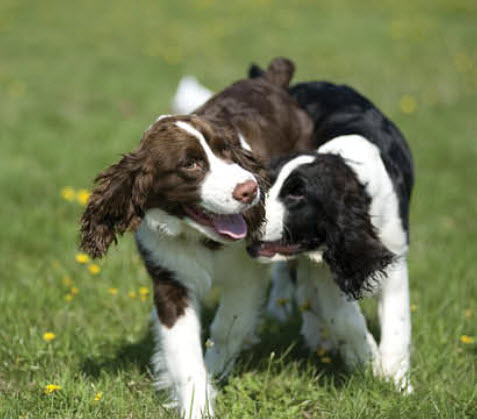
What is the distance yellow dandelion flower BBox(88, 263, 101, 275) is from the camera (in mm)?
4793

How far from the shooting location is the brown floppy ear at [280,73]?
16.4ft

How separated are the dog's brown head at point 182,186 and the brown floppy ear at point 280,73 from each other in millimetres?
1512

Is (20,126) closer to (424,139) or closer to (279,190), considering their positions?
(424,139)

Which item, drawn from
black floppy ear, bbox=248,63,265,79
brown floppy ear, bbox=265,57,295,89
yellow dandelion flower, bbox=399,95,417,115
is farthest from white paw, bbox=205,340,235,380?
yellow dandelion flower, bbox=399,95,417,115

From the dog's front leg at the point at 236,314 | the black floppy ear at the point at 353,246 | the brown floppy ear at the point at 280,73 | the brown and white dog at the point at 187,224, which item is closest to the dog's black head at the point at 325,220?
the black floppy ear at the point at 353,246

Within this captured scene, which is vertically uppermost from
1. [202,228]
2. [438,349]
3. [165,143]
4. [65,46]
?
[165,143]

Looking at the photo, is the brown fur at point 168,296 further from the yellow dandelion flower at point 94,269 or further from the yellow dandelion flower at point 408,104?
the yellow dandelion flower at point 408,104

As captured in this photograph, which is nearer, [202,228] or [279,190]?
[202,228]

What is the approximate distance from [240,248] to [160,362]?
686 millimetres

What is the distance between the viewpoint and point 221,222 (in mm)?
3369

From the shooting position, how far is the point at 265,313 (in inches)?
196

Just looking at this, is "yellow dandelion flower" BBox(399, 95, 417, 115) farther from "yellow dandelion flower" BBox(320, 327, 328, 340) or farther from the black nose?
the black nose

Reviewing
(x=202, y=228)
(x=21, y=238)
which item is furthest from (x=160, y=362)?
(x=21, y=238)

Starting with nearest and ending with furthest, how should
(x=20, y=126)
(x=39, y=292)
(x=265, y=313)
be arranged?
(x=39, y=292)
(x=265, y=313)
(x=20, y=126)
